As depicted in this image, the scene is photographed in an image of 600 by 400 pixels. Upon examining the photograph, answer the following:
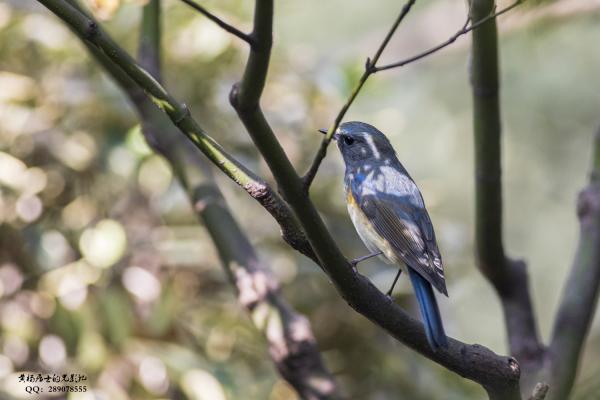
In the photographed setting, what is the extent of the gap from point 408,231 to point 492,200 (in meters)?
0.29

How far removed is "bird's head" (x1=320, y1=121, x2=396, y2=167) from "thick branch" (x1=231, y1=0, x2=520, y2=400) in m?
0.93

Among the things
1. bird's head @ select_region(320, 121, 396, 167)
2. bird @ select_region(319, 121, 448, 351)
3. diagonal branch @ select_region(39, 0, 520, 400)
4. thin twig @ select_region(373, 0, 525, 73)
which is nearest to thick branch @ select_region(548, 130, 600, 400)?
bird @ select_region(319, 121, 448, 351)

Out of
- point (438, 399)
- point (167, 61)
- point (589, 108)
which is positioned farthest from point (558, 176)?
point (167, 61)

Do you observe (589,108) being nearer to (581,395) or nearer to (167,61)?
(167,61)

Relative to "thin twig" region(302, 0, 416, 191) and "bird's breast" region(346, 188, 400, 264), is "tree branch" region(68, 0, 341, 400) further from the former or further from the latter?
"thin twig" region(302, 0, 416, 191)

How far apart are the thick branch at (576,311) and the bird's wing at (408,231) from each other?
517 millimetres

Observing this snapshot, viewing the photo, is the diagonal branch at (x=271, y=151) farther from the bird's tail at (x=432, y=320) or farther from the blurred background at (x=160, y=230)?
the blurred background at (x=160, y=230)

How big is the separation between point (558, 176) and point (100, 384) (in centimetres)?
353

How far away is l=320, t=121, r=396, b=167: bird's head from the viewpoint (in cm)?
263

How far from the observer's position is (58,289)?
116 inches

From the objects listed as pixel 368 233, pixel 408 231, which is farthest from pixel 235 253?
pixel 408 231

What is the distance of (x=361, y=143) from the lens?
2.66 metres

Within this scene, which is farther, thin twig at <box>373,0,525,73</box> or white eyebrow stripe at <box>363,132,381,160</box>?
white eyebrow stripe at <box>363,132,381,160</box>

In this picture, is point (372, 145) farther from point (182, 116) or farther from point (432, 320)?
point (182, 116)
